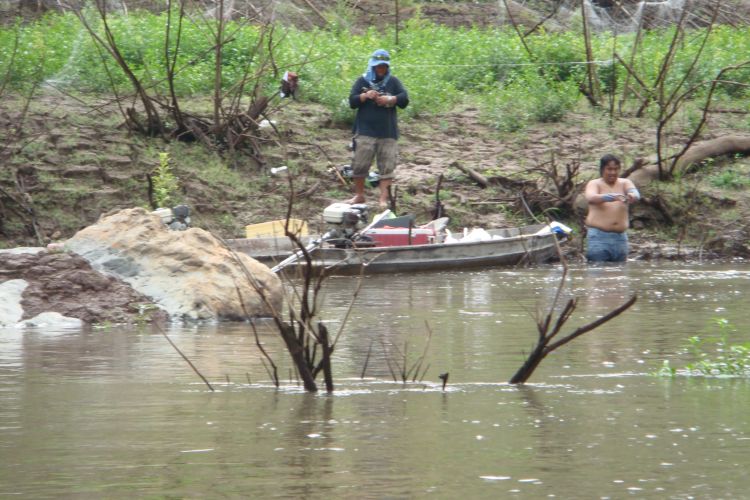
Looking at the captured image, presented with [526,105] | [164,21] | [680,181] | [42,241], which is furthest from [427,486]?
[164,21]

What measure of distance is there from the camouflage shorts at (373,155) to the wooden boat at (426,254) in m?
1.89

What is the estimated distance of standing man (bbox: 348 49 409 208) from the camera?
16.5m

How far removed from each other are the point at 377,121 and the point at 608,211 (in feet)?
10.9

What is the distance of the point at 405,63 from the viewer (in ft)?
70.5

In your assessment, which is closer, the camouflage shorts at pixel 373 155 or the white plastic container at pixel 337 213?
the white plastic container at pixel 337 213

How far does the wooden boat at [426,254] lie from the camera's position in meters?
14.8

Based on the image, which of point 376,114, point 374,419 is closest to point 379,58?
point 376,114

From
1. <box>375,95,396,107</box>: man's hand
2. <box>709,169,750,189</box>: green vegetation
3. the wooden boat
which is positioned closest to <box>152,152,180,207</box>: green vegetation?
the wooden boat

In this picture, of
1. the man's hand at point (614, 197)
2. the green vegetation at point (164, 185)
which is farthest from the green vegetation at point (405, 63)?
the man's hand at point (614, 197)

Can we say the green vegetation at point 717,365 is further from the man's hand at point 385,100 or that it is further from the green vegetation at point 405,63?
the green vegetation at point 405,63

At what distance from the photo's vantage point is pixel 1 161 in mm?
16438

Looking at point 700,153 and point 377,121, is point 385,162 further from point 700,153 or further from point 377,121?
point 700,153

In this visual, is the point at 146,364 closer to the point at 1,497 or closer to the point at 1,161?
the point at 1,497

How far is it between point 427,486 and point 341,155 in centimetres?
1377
